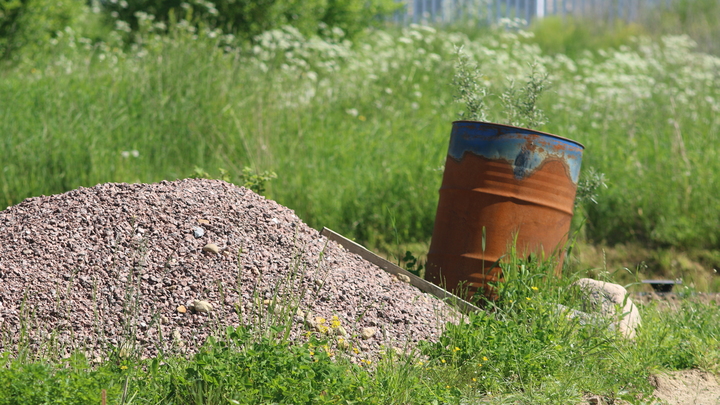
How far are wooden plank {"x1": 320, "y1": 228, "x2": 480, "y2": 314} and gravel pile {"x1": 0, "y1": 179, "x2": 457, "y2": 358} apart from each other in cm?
8

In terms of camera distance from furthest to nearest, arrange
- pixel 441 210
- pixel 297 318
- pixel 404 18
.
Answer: pixel 404 18
pixel 441 210
pixel 297 318

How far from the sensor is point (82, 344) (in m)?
2.88

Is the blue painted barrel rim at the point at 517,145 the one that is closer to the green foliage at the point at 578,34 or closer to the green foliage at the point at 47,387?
the green foliage at the point at 47,387

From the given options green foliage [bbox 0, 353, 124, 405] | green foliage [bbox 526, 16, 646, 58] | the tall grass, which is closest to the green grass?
green foliage [bbox 0, 353, 124, 405]

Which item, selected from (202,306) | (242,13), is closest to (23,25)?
(242,13)

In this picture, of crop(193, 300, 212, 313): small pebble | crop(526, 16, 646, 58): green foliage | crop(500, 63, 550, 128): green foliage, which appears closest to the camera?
crop(193, 300, 212, 313): small pebble

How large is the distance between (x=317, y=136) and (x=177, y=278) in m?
4.20

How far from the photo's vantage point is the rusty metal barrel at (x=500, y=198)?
3.77 meters

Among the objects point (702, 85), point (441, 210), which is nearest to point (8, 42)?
point (441, 210)

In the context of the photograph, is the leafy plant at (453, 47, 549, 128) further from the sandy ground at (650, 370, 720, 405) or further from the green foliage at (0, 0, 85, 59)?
the green foliage at (0, 0, 85, 59)

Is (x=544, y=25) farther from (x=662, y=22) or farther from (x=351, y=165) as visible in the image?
(x=351, y=165)

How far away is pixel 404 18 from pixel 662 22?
20.7 ft

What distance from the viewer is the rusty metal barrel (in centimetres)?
377

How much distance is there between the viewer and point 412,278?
3.84m
